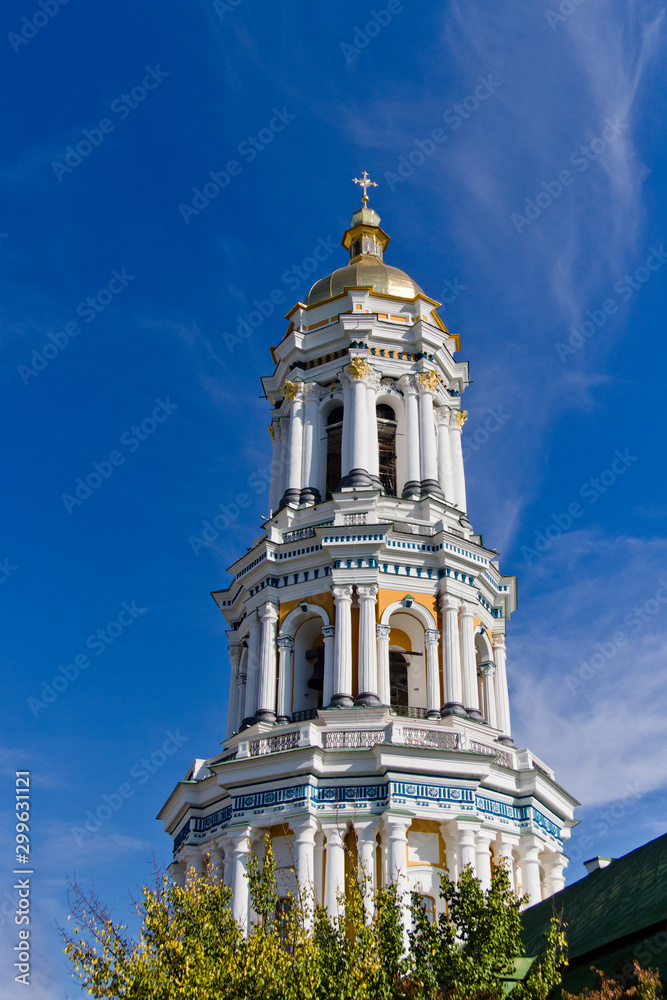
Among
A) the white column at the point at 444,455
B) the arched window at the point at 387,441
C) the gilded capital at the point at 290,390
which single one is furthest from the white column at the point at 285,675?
the gilded capital at the point at 290,390

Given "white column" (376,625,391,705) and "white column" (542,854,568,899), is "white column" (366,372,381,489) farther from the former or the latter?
"white column" (542,854,568,899)

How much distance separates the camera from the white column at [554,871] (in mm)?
26094

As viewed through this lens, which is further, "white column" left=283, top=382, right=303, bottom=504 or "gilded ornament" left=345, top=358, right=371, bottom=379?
"gilded ornament" left=345, top=358, right=371, bottom=379

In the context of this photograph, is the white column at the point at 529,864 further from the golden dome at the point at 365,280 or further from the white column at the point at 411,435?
the golden dome at the point at 365,280

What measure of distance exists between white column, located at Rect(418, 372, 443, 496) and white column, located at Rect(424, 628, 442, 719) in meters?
4.71

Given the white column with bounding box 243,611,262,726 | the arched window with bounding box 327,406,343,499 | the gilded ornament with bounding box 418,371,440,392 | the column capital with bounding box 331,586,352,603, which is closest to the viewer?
the column capital with bounding box 331,586,352,603

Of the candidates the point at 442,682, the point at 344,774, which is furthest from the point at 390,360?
the point at 344,774

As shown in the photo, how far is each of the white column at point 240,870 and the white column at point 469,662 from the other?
6304 mm

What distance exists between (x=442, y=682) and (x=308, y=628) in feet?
13.4

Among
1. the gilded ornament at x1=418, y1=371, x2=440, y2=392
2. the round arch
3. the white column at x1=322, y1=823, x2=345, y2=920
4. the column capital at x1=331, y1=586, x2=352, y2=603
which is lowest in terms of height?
the white column at x1=322, y1=823, x2=345, y2=920

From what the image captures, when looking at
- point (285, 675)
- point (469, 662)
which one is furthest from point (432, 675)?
point (285, 675)

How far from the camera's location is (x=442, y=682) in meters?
26.7

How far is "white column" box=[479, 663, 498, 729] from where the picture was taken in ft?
93.1

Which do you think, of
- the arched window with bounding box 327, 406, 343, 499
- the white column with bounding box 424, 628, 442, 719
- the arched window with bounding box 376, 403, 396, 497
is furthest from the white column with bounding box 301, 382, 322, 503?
the white column with bounding box 424, 628, 442, 719
